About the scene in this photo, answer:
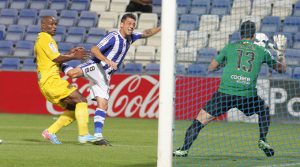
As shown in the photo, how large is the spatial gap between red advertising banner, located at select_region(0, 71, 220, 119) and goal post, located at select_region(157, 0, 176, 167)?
33.9 feet

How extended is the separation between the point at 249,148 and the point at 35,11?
1356 cm

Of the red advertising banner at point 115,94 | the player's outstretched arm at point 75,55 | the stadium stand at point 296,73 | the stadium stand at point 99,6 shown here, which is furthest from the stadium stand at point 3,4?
the player's outstretched arm at point 75,55

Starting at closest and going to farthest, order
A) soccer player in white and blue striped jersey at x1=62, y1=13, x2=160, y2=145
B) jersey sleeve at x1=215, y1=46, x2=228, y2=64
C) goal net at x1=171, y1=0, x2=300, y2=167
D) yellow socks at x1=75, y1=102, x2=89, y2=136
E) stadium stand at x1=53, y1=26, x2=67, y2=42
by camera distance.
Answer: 1. jersey sleeve at x1=215, y1=46, x2=228, y2=64
2. yellow socks at x1=75, y1=102, x2=89, y2=136
3. soccer player in white and blue striped jersey at x1=62, y1=13, x2=160, y2=145
4. goal net at x1=171, y1=0, x2=300, y2=167
5. stadium stand at x1=53, y1=26, x2=67, y2=42

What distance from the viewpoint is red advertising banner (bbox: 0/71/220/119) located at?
20.5 meters

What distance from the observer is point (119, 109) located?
20688 mm

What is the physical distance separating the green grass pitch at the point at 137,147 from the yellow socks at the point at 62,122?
240 millimetres

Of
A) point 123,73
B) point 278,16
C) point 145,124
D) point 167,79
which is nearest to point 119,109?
point 123,73

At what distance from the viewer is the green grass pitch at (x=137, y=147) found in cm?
999

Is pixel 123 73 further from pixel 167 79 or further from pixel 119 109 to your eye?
pixel 167 79

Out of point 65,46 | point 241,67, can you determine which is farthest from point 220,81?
point 65,46

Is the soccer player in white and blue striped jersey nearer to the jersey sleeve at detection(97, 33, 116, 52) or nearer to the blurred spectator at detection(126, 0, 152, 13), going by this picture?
the jersey sleeve at detection(97, 33, 116, 52)

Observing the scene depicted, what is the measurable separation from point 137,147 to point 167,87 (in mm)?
3852

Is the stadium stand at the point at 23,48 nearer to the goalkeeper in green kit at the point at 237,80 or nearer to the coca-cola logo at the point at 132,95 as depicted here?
the coca-cola logo at the point at 132,95

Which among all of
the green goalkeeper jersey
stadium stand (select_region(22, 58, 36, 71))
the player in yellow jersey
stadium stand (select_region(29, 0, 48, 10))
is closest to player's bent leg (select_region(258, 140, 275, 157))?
the green goalkeeper jersey
